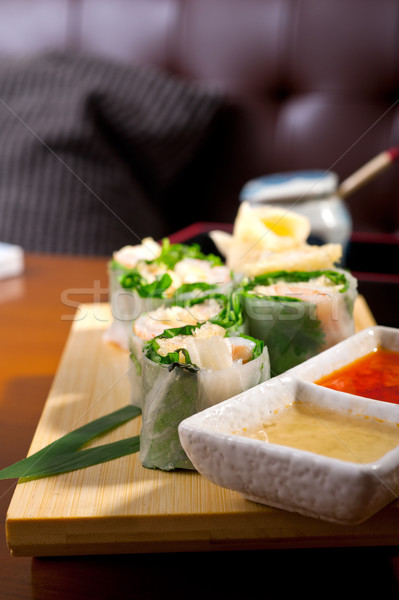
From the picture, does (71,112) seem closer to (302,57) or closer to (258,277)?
(302,57)

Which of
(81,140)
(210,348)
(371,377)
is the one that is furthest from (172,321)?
(81,140)

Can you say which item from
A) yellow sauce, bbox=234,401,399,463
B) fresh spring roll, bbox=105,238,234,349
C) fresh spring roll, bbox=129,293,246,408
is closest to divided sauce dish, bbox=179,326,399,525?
yellow sauce, bbox=234,401,399,463

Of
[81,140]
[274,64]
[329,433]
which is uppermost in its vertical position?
[274,64]

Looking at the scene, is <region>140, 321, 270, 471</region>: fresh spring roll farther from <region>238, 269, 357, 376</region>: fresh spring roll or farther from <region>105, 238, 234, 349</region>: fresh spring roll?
<region>105, 238, 234, 349</region>: fresh spring roll

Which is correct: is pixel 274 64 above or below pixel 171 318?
above

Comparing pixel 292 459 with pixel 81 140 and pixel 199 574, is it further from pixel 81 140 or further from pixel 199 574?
pixel 81 140

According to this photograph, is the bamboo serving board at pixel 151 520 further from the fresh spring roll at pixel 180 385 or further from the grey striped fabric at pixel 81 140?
the grey striped fabric at pixel 81 140

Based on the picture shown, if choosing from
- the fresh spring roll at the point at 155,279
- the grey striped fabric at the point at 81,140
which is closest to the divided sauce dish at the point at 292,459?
the fresh spring roll at the point at 155,279
